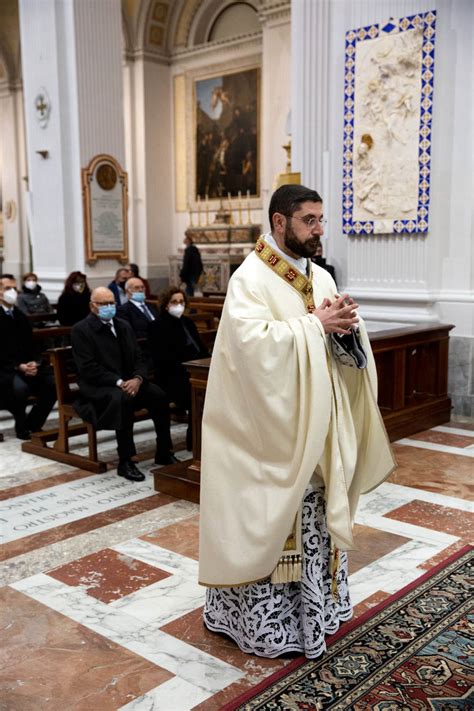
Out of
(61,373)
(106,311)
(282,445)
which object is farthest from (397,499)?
(61,373)

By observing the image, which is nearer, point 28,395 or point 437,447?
point 437,447

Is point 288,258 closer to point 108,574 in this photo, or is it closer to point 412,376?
point 108,574

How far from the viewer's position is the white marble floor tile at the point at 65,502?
4680 mm

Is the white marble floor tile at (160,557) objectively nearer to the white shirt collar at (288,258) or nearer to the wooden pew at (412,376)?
the white shirt collar at (288,258)

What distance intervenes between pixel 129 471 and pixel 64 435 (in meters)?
0.83

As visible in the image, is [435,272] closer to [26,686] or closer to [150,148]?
[26,686]

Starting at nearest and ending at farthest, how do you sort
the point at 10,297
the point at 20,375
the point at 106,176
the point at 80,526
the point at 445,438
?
the point at 80,526
the point at 445,438
the point at 20,375
the point at 10,297
the point at 106,176

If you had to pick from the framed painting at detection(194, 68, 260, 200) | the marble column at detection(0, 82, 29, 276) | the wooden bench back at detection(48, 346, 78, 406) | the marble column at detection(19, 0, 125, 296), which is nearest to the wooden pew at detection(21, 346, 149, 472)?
the wooden bench back at detection(48, 346, 78, 406)

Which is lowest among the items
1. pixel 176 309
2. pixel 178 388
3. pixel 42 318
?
pixel 178 388

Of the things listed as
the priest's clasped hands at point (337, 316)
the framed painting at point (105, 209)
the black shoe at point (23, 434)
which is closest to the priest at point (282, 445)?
the priest's clasped hands at point (337, 316)

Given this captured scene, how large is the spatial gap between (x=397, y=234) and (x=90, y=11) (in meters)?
A: 6.38

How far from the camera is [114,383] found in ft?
18.8

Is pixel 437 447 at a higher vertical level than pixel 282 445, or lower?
lower

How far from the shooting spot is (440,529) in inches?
177
